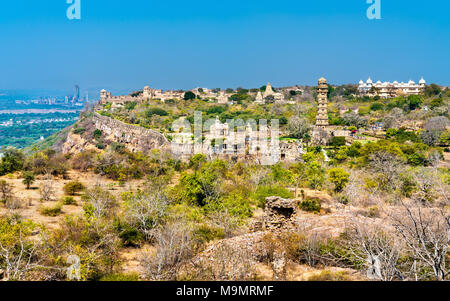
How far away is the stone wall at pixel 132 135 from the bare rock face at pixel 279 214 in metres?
20.6

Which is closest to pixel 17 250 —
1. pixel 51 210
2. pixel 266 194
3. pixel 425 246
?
pixel 51 210

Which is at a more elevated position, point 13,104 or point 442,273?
point 13,104

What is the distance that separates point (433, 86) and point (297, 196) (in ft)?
192

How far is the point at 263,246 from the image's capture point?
9.03 m

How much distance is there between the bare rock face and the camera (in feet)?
32.7

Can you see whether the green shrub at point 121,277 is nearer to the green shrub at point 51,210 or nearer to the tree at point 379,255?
the tree at point 379,255

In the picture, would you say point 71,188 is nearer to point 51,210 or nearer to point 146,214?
point 51,210

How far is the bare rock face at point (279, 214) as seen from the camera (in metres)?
9.97

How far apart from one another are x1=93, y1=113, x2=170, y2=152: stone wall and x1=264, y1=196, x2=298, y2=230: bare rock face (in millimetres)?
20624

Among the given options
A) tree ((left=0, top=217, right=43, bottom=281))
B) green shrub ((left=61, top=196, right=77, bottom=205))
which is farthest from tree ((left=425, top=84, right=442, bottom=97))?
tree ((left=0, top=217, right=43, bottom=281))

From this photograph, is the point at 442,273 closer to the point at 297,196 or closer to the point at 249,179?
the point at 297,196

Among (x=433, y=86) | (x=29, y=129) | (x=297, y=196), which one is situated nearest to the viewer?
(x=297, y=196)

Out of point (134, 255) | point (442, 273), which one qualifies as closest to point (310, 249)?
point (442, 273)
